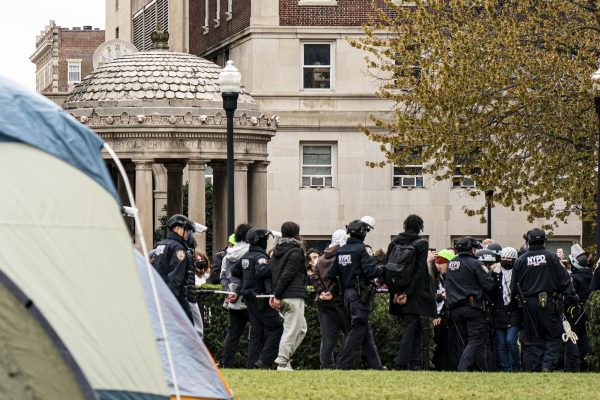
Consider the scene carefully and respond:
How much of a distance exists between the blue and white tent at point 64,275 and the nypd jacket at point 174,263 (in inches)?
268

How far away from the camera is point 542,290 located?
19750 mm

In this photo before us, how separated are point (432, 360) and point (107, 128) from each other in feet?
51.8

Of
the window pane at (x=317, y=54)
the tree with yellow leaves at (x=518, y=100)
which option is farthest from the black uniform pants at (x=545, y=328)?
the window pane at (x=317, y=54)

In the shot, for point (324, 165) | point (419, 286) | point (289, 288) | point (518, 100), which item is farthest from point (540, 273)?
point (324, 165)

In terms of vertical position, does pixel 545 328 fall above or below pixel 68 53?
below

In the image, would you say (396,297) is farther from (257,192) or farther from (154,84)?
(257,192)

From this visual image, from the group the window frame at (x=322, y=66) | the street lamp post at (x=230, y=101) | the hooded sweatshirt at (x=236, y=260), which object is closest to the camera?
the hooded sweatshirt at (x=236, y=260)

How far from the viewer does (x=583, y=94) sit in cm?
3088

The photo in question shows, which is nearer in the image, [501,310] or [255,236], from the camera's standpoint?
[255,236]

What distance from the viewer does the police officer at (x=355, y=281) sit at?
1878 centimetres

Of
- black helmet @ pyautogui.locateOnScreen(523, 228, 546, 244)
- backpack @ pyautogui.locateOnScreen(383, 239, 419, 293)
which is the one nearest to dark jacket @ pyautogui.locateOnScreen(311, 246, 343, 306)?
backpack @ pyautogui.locateOnScreen(383, 239, 419, 293)

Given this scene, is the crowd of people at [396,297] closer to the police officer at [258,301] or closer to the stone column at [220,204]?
the police officer at [258,301]

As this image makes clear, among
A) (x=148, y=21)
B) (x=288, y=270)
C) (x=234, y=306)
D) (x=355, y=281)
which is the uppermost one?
(x=148, y=21)

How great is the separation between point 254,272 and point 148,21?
5513cm
